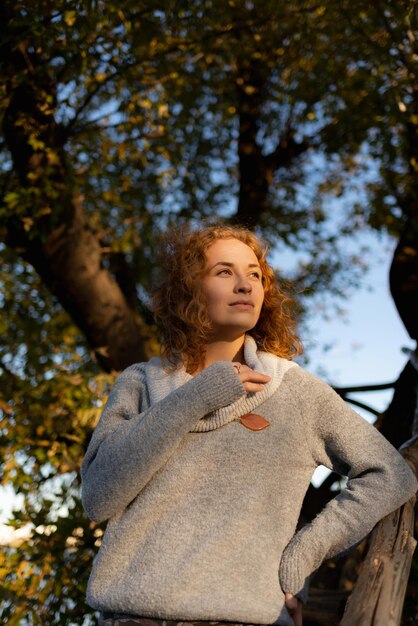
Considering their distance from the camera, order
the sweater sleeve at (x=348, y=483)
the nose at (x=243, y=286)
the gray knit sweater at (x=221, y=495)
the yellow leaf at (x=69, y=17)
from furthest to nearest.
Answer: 1. the yellow leaf at (x=69, y=17)
2. the nose at (x=243, y=286)
3. the sweater sleeve at (x=348, y=483)
4. the gray knit sweater at (x=221, y=495)

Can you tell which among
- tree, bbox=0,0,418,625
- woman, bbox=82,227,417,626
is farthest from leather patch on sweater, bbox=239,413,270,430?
tree, bbox=0,0,418,625

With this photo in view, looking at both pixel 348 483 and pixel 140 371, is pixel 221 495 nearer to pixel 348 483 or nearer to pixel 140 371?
pixel 348 483

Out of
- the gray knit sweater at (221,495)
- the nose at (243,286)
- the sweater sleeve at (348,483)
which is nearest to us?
the gray knit sweater at (221,495)

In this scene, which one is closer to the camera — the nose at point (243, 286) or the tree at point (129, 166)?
the nose at point (243, 286)

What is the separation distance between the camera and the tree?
16.6ft

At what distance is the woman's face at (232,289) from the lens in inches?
109

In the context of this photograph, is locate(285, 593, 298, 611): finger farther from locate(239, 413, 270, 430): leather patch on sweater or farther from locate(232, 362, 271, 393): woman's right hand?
locate(232, 362, 271, 393): woman's right hand

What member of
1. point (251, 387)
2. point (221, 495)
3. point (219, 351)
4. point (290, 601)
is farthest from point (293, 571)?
point (219, 351)

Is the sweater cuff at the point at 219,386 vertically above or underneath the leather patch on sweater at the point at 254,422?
above

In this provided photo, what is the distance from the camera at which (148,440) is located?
238 centimetres

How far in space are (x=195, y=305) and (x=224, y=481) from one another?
2.25 feet

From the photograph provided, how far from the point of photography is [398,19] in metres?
5.08

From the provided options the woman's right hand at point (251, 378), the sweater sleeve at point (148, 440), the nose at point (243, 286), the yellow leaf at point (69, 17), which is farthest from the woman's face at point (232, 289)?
the yellow leaf at point (69, 17)

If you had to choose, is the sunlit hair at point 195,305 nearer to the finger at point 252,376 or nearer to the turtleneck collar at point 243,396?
the turtleneck collar at point 243,396
